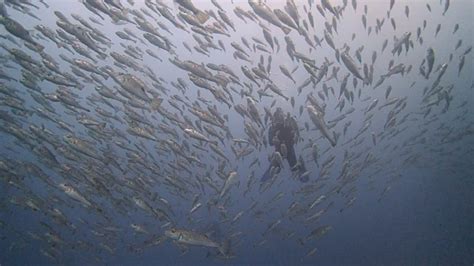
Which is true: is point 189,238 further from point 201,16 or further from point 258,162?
point 258,162

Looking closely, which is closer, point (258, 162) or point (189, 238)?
point (189, 238)

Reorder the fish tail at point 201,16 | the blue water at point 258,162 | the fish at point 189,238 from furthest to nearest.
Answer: the blue water at point 258,162 → the fish tail at point 201,16 → the fish at point 189,238

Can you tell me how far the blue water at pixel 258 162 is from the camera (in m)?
9.41

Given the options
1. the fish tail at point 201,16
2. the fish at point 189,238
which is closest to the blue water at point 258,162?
the fish tail at point 201,16

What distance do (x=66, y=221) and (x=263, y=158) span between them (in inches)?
1305

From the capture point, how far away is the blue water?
9406mm

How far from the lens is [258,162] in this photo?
1027 cm

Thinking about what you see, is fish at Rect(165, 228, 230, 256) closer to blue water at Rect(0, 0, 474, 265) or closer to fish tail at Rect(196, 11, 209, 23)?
blue water at Rect(0, 0, 474, 265)

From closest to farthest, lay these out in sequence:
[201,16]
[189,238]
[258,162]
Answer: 1. [189,238]
2. [201,16]
3. [258,162]

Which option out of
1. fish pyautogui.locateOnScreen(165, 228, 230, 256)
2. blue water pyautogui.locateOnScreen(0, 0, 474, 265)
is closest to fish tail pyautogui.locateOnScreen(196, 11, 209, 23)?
blue water pyautogui.locateOnScreen(0, 0, 474, 265)

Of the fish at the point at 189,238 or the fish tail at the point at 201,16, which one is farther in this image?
the fish tail at the point at 201,16

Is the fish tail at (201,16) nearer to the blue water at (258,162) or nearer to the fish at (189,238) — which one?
the blue water at (258,162)

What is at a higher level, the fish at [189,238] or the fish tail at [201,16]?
the fish tail at [201,16]

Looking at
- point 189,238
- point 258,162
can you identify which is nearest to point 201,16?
point 189,238
